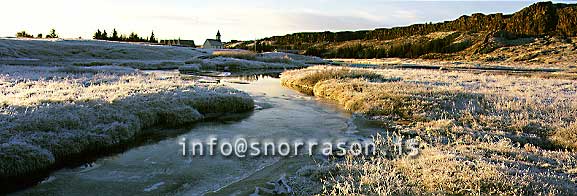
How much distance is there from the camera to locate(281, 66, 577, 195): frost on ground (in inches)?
312

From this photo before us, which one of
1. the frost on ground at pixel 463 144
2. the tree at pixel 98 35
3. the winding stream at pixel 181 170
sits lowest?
the winding stream at pixel 181 170

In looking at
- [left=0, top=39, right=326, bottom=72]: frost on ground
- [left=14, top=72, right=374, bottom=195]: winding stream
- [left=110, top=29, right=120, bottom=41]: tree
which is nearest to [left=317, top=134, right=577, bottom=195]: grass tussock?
[left=14, top=72, right=374, bottom=195]: winding stream

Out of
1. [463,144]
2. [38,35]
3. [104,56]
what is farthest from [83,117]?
[38,35]

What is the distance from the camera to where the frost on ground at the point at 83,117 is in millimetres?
11102

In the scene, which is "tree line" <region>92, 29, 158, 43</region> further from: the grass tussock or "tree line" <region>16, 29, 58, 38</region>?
the grass tussock

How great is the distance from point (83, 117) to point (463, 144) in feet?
42.4

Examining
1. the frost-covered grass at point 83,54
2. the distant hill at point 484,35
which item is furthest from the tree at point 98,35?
the distant hill at point 484,35

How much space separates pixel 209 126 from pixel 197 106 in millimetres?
3426

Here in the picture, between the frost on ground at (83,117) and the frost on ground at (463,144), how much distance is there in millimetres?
7638

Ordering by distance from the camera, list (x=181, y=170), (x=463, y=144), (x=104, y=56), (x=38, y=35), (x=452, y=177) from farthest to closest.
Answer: (x=38, y=35), (x=104, y=56), (x=463, y=144), (x=181, y=170), (x=452, y=177)

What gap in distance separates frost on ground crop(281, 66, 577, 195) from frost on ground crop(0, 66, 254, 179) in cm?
764

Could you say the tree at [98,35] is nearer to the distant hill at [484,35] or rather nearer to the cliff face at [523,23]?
the distant hill at [484,35]

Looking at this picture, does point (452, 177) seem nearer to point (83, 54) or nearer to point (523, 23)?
point (83, 54)

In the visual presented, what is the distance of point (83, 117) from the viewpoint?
46.4 ft
